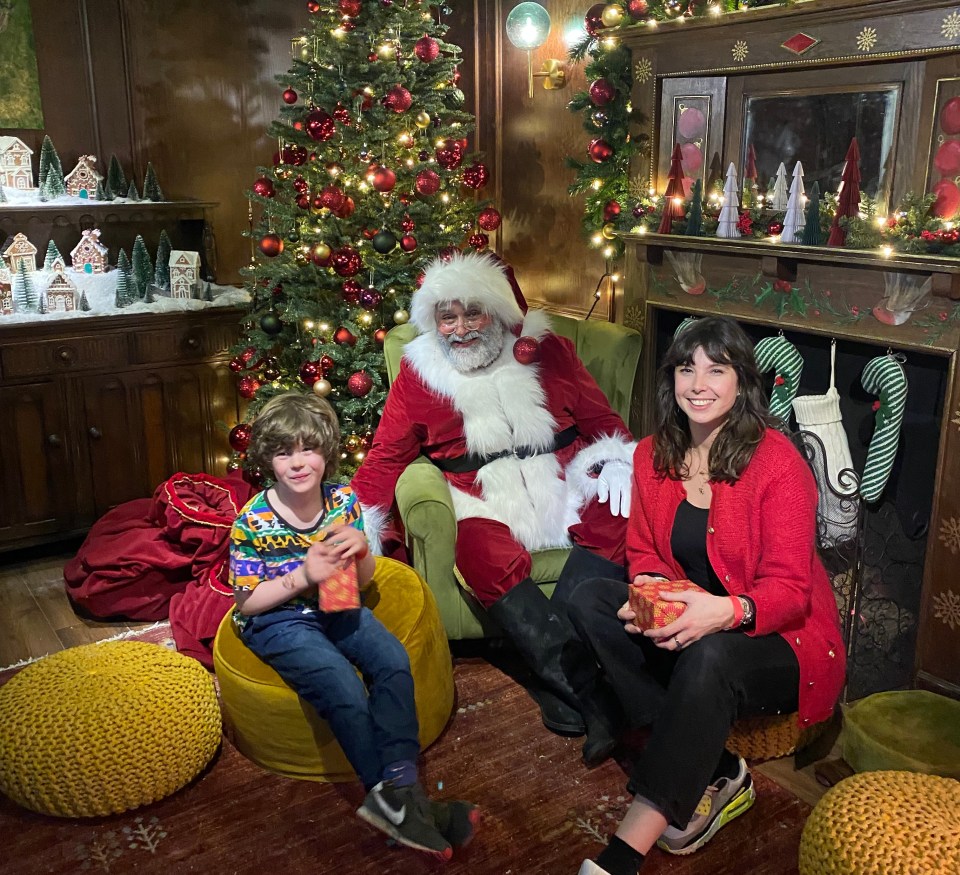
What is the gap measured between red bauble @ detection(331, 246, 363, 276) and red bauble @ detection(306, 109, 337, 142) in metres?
0.45

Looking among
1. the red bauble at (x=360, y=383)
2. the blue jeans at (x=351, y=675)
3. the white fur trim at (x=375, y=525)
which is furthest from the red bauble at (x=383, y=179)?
the blue jeans at (x=351, y=675)

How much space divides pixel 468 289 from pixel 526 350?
288 mm

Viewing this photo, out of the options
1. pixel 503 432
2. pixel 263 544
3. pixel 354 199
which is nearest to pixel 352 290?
pixel 354 199

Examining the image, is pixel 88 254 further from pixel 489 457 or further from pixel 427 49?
pixel 489 457

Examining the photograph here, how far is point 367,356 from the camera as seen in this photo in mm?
3852

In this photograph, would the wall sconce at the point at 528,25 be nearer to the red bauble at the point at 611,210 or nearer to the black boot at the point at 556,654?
the red bauble at the point at 611,210

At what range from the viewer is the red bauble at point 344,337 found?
12.6 ft

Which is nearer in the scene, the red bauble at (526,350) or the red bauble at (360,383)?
the red bauble at (526,350)

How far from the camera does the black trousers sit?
207cm

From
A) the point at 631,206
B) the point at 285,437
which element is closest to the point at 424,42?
the point at 631,206

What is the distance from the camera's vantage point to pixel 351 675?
2326mm

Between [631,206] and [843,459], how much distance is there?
48.1 inches

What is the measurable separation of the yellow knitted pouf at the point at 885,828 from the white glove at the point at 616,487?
110 cm

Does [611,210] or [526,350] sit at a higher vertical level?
[611,210]
